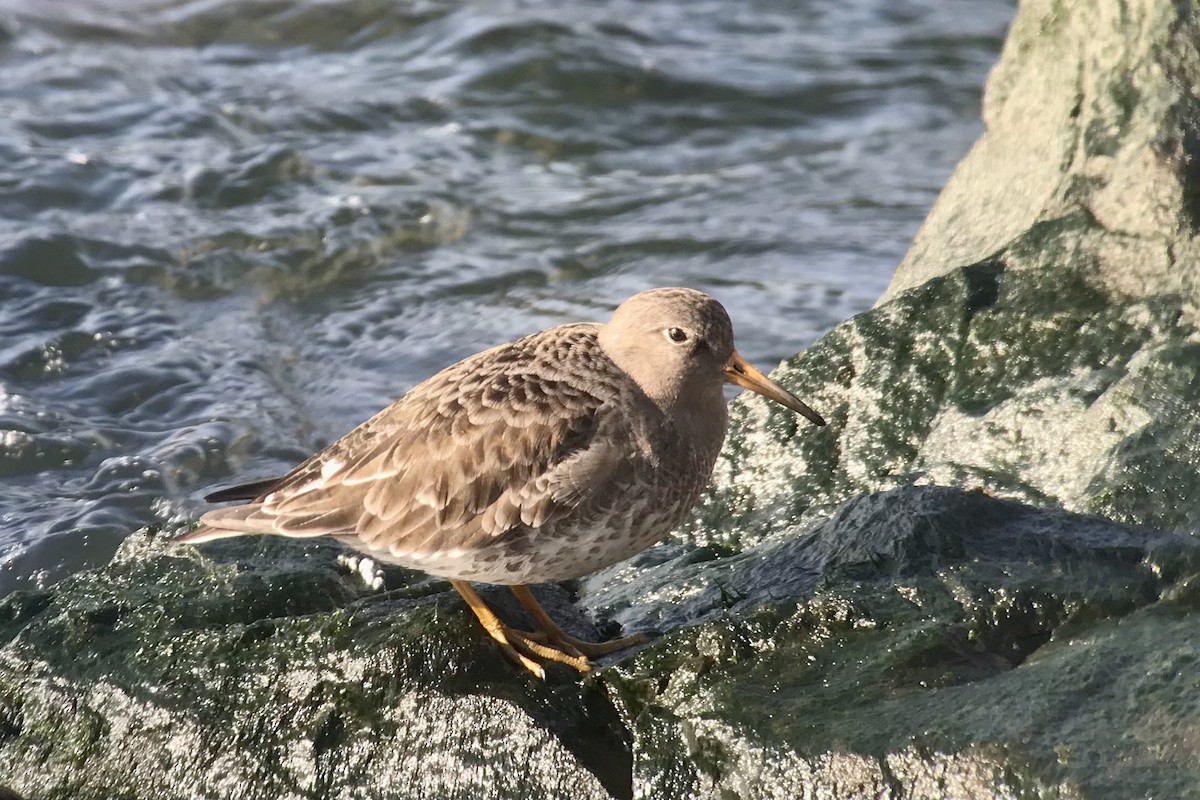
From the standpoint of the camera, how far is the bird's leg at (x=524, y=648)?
4.23 meters

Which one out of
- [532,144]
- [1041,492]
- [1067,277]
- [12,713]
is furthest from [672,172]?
[12,713]

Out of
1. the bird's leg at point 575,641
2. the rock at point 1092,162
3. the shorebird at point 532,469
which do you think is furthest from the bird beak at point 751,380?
the rock at point 1092,162

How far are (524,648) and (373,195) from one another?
6.72 m

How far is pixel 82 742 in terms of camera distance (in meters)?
4.32

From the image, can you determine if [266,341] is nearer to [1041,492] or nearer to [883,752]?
[1041,492]

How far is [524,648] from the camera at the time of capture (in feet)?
14.1

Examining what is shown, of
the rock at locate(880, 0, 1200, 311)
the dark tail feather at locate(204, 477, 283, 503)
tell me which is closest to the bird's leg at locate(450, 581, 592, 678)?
the dark tail feather at locate(204, 477, 283, 503)

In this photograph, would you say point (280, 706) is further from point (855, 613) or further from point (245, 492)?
point (855, 613)

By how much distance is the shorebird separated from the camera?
4.36 metres

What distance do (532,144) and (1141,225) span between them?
6.89 metres

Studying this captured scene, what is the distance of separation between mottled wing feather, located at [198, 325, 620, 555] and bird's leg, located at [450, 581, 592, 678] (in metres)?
0.26

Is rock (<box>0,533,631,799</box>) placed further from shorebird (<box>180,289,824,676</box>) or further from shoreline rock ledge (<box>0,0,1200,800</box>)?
shorebird (<box>180,289,824,676</box>)

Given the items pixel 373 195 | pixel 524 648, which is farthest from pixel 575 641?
pixel 373 195

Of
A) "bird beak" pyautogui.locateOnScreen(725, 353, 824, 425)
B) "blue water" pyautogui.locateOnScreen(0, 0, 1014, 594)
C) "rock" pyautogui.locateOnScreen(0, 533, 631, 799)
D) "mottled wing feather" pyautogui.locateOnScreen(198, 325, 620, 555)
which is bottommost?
"blue water" pyautogui.locateOnScreen(0, 0, 1014, 594)
